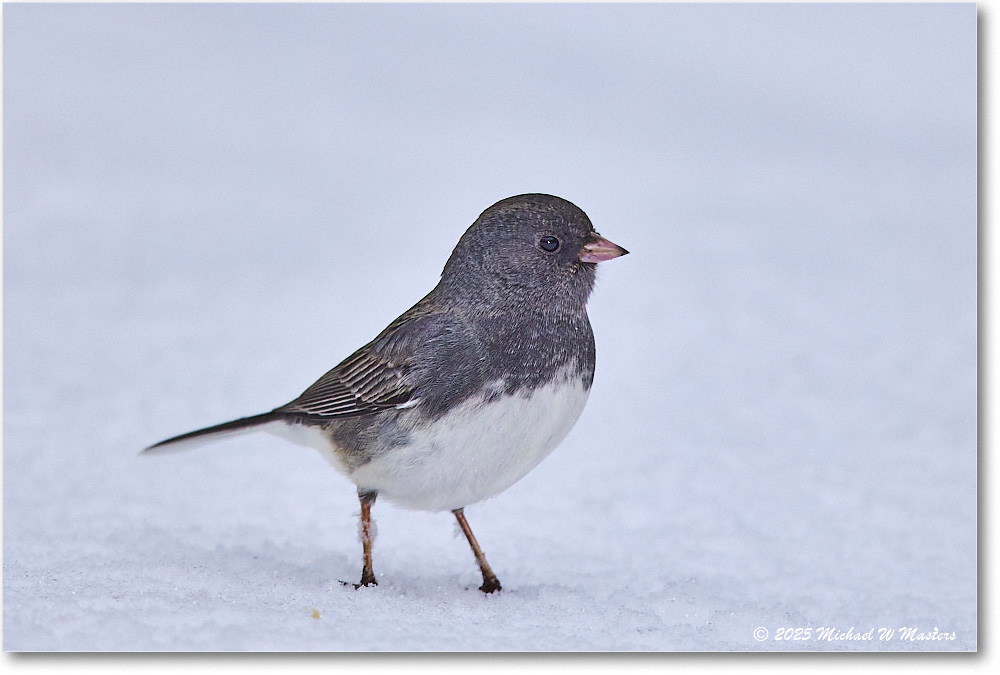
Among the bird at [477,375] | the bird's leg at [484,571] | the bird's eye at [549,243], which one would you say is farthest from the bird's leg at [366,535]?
the bird's eye at [549,243]

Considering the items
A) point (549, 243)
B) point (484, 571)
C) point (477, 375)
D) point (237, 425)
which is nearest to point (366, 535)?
point (484, 571)

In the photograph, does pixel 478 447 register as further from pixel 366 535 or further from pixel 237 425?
pixel 237 425

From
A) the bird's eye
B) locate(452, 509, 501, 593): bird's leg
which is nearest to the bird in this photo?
the bird's eye

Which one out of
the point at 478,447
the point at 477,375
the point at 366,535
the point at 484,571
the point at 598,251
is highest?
the point at 598,251

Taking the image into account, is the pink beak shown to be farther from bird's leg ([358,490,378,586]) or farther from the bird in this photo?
Answer: bird's leg ([358,490,378,586])

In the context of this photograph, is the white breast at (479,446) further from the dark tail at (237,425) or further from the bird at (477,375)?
the dark tail at (237,425)
